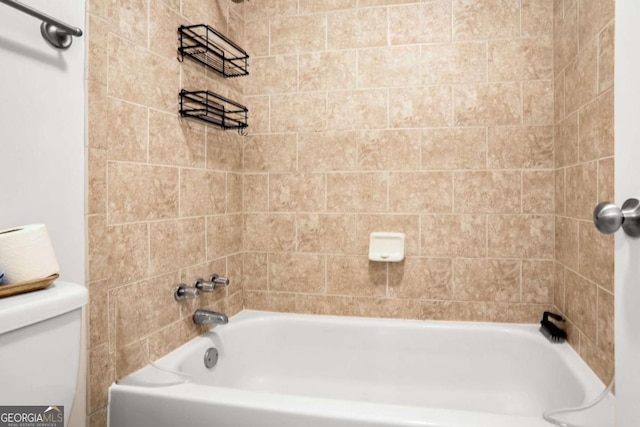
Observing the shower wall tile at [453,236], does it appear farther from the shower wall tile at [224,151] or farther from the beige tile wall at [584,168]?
the shower wall tile at [224,151]

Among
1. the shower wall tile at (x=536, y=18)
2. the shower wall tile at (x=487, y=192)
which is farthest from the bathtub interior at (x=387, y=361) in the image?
the shower wall tile at (x=536, y=18)

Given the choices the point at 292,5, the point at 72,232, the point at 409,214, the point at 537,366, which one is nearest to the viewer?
the point at 72,232

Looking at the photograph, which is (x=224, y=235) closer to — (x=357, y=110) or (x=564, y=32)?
(x=357, y=110)

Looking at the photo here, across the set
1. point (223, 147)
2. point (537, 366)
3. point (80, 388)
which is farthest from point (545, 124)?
point (80, 388)

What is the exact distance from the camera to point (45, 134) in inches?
38.5

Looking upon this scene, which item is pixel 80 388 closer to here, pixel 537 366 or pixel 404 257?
pixel 404 257

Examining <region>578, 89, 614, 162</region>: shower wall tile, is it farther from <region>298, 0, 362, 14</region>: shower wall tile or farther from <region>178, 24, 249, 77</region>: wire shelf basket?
<region>178, 24, 249, 77</region>: wire shelf basket

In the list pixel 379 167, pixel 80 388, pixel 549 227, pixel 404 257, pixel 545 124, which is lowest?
pixel 80 388

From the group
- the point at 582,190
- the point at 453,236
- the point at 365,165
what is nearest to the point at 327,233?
the point at 365,165

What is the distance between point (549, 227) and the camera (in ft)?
6.07

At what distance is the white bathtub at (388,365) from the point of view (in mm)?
1537

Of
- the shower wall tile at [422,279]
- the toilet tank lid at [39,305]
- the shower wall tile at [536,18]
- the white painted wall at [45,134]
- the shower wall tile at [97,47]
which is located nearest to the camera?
the toilet tank lid at [39,305]

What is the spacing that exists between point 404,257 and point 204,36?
1.43 meters

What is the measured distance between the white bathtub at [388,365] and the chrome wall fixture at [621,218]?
1010 millimetres
